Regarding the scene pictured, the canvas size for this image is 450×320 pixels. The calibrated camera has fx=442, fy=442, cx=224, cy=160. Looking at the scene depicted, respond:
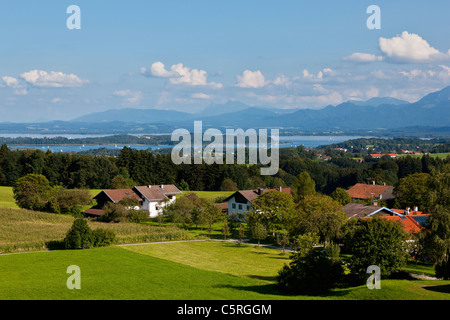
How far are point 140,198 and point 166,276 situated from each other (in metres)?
32.9

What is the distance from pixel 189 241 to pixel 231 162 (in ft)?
180

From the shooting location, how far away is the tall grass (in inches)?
1398

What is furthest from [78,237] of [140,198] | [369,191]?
[369,191]

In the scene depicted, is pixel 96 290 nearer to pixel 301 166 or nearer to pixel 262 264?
pixel 262 264

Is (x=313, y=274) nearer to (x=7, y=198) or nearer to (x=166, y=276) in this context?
(x=166, y=276)

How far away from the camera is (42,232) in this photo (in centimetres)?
4000

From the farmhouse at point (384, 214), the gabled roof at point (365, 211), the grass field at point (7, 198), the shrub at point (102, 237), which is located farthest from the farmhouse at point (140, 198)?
the farmhouse at point (384, 214)

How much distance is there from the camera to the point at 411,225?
3791 centimetres

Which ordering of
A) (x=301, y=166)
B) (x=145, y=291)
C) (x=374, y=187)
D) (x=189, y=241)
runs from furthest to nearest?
(x=301, y=166) < (x=374, y=187) < (x=189, y=241) < (x=145, y=291)

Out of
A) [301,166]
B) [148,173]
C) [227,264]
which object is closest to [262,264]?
[227,264]

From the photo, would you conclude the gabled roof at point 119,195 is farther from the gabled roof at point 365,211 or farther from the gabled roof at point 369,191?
the gabled roof at point 369,191

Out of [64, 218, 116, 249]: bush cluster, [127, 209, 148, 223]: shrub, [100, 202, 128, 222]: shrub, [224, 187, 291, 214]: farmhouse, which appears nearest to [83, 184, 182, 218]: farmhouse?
[100, 202, 128, 222]: shrub

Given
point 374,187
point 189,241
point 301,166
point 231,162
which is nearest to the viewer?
point 189,241

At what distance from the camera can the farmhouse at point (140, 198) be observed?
5531 cm
